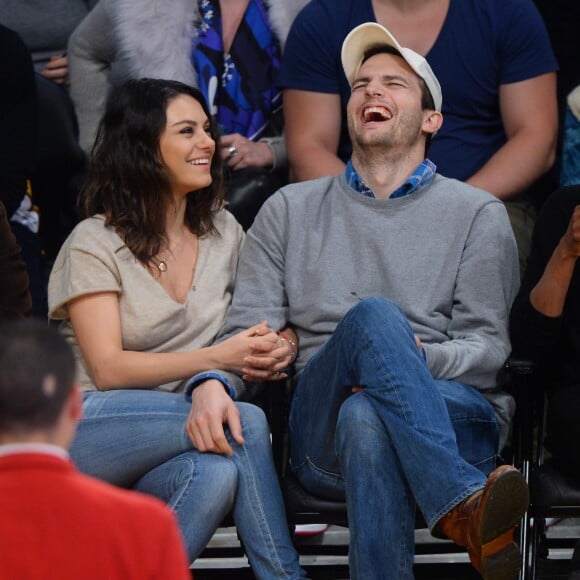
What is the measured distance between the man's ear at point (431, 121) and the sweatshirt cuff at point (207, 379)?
37.2 inches

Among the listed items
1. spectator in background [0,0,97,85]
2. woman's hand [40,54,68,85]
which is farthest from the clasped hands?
spectator in background [0,0,97,85]

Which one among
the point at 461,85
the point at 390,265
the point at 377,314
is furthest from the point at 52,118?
the point at 377,314

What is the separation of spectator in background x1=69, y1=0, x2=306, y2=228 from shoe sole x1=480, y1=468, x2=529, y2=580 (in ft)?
5.64

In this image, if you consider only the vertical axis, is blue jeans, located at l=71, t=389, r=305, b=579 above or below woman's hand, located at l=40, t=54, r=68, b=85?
below

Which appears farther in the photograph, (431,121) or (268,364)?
(431,121)

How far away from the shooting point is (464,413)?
3.29 m

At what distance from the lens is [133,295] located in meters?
3.52

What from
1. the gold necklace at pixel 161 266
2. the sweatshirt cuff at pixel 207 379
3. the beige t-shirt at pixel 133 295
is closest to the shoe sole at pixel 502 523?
the sweatshirt cuff at pixel 207 379

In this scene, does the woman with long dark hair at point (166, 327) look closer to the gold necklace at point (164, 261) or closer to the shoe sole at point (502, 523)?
the gold necklace at point (164, 261)

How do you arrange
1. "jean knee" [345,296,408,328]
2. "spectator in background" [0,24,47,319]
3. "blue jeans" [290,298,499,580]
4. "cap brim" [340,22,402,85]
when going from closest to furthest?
"blue jeans" [290,298,499,580] < "jean knee" [345,296,408,328] < "cap brim" [340,22,402,85] < "spectator in background" [0,24,47,319]

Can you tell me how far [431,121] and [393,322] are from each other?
87 cm

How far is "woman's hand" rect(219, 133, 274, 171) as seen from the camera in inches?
169

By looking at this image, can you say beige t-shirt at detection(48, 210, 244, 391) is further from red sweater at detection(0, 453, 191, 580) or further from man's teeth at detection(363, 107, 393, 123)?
red sweater at detection(0, 453, 191, 580)

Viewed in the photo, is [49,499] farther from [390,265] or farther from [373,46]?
[373,46]
